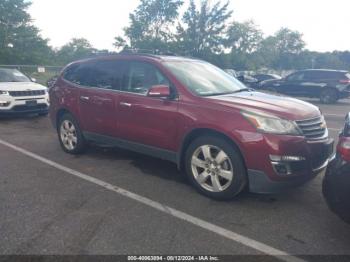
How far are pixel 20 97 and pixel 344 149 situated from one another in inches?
340

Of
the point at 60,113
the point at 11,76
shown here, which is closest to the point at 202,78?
the point at 60,113

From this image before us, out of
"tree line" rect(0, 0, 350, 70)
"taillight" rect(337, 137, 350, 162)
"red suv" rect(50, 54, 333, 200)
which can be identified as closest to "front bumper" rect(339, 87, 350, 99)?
"red suv" rect(50, 54, 333, 200)

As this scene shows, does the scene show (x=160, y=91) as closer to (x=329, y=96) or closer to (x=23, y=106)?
(x=23, y=106)

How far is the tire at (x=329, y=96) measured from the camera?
52.3 feet

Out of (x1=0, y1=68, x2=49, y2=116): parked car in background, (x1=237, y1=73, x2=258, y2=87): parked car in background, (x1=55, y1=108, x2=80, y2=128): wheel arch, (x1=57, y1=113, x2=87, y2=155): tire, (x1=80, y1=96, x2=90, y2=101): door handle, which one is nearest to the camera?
(x1=80, y1=96, x2=90, y2=101): door handle

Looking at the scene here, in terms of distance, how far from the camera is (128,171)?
Answer: 5.04 m

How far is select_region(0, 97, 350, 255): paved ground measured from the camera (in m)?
3.00

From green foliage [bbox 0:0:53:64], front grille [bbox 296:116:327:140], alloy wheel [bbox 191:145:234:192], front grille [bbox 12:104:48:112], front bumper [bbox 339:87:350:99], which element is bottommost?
alloy wheel [bbox 191:145:234:192]

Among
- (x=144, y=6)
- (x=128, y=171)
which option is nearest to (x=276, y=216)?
(x=128, y=171)

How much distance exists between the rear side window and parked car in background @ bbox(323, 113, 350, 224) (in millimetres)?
3118

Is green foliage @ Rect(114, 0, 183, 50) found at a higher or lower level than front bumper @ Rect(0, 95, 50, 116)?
higher

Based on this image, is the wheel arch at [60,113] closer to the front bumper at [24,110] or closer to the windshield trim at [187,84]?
the windshield trim at [187,84]

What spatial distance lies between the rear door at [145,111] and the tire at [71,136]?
3.72ft

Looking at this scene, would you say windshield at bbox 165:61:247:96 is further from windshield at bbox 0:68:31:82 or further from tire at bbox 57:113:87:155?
windshield at bbox 0:68:31:82
